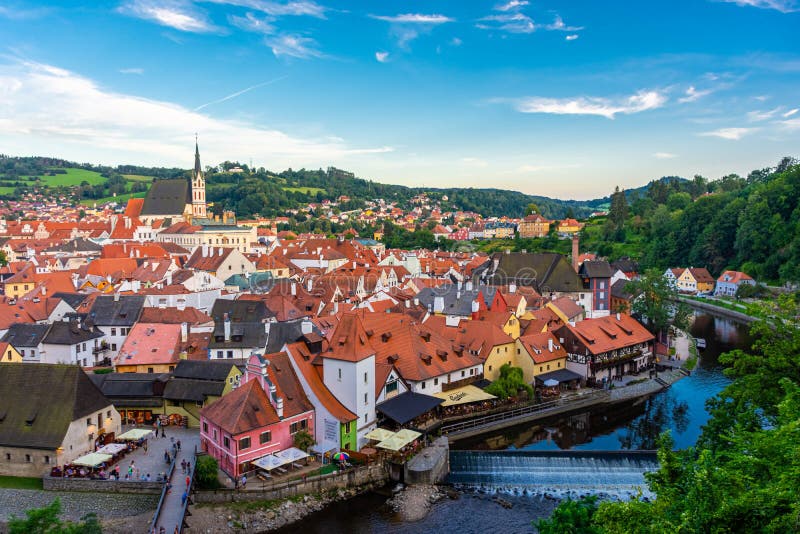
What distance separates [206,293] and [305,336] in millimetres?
27150

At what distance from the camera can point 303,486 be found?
27406 mm

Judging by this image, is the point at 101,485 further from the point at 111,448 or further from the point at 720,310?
the point at 720,310

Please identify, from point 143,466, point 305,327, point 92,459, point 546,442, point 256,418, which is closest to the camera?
point 92,459

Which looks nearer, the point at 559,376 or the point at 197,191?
the point at 559,376

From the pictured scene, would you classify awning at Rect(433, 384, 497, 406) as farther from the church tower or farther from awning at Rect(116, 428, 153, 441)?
the church tower

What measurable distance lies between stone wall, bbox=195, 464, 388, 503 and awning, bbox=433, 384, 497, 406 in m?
7.83

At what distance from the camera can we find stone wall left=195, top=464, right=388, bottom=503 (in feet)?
85.6

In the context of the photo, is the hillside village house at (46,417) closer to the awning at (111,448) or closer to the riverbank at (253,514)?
the awning at (111,448)

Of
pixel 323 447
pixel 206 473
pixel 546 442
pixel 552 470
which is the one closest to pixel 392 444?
pixel 323 447

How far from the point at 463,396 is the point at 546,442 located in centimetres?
569

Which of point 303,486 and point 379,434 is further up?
point 379,434

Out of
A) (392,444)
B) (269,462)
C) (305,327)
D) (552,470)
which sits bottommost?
(552,470)

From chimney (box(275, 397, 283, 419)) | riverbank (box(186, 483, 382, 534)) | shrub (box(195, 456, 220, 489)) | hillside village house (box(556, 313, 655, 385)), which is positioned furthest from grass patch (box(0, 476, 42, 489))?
hillside village house (box(556, 313, 655, 385))

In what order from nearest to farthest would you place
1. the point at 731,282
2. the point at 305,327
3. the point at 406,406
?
the point at 406,406
the point at 305,327
the point at 731,282
